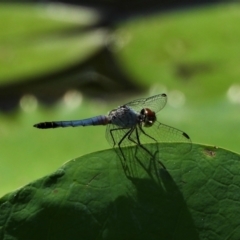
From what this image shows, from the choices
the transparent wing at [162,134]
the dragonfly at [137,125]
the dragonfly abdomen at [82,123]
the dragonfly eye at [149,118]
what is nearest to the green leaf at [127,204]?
the dragonfly at [137,125]

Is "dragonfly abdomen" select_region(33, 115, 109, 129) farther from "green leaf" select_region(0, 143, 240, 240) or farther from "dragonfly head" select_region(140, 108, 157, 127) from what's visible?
"green leaf" select_region(0, 143, 240, 240)

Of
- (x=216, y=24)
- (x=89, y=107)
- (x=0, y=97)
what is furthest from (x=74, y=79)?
(x=216, y=24)

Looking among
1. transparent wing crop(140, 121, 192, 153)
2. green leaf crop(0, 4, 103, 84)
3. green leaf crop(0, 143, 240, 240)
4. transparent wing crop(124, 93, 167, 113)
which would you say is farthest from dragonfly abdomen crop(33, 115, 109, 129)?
green leaf crop(0, 4, 103, 84)

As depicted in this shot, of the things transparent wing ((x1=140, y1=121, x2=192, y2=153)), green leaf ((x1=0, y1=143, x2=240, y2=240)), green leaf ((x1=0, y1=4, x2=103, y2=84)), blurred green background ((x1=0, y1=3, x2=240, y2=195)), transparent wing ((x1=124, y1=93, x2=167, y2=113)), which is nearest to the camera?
green leaf ((x1=0, y1=143, x2=240, y2=240))

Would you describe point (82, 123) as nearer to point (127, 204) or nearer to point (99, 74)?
point (127, 204)

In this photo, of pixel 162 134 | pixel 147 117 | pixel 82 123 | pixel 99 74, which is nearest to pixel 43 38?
pixel 99 74

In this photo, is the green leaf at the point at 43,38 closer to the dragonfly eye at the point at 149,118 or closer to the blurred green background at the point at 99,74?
the blurred green background at the point at 99,74

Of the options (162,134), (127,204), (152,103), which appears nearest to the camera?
(127,204)
